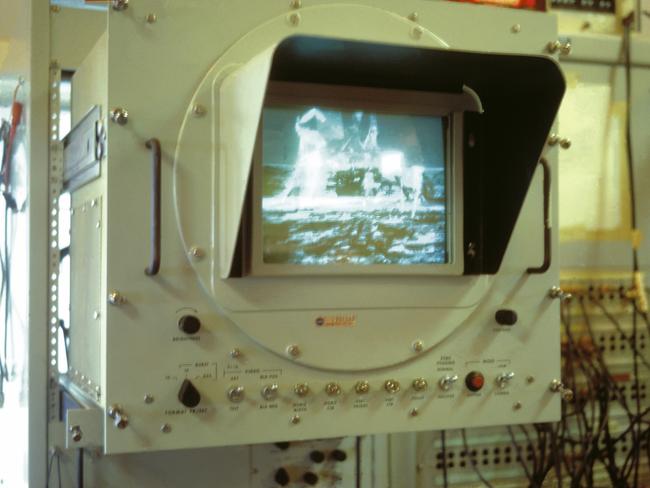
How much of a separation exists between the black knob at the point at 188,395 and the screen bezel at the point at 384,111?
229 millimetres

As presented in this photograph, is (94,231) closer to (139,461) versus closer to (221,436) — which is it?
(221,436)

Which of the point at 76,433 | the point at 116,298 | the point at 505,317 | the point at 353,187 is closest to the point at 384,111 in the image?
the point at 353,187

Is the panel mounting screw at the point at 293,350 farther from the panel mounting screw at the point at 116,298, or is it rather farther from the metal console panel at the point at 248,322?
the panel mounting screw at the point at 116,298

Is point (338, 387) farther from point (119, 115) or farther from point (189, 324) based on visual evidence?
point (119, 115)

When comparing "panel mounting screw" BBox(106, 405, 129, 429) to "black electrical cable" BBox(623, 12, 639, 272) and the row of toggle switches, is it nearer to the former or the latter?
the row of toggle switches

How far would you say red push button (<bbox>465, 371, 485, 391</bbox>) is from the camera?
1.58m

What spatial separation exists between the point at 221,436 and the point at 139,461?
0.48 meters

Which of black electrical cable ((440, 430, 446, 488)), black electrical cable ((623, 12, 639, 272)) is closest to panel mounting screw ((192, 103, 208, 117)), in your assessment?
black electrical cable ((440, 430, 446, 488))

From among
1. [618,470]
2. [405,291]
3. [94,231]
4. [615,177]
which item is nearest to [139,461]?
[94,231]

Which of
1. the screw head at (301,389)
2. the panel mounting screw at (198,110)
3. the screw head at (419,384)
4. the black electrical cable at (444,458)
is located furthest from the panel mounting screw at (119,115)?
the black electrical cable at (444,458)

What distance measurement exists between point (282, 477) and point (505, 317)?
698 millimetres

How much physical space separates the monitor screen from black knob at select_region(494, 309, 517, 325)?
16 cm

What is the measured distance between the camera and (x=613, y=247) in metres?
2.31

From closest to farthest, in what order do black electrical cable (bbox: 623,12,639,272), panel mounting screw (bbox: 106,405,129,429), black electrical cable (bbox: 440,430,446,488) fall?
panel mounting screw (bbox: 106,405,129,429) → black electrical cable (bbox: 440,430,446,488) → black electrical cable (bbox: 623,12,639,272)
